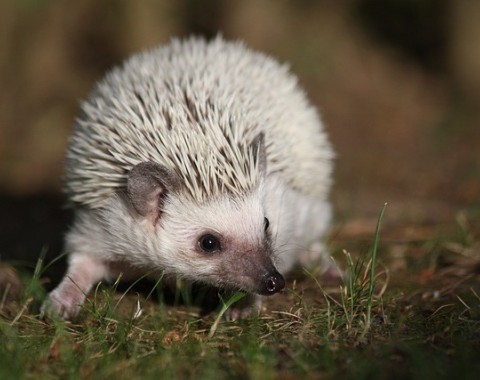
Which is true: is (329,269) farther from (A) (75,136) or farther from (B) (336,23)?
(B) (336,23)

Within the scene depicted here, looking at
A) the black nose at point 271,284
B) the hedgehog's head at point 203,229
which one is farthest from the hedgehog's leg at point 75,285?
the black nose at point 271,284

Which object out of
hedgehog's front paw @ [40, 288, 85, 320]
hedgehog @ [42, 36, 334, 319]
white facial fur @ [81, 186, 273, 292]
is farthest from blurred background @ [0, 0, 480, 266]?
white facial fur @ [81, 186, 273, 292]

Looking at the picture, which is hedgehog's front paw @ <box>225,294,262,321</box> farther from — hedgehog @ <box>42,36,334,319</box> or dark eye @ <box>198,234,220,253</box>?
dark eye @ <box>198,234,220,253</box>

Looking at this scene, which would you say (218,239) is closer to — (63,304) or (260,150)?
(260,150)

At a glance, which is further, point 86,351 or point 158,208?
point 158,208

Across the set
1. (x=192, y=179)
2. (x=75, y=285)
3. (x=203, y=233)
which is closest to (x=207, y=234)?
(x=203, y=233)

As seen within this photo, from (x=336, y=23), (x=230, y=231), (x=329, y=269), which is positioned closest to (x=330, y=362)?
(x=230, y=231)

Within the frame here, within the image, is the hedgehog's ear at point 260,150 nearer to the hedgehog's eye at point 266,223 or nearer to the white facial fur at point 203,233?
the white facial fur at point 203,233
